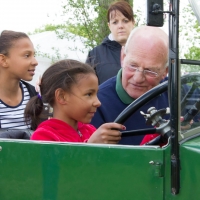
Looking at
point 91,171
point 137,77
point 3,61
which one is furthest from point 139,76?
point 3,61

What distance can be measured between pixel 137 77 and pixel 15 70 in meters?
1.08

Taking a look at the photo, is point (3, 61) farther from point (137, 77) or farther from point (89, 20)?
point (89, 20)

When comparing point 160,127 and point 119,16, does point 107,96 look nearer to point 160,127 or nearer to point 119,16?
point 160,127

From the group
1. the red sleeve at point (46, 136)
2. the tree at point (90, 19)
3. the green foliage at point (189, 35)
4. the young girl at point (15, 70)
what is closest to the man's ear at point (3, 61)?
the young girl at point (15, 70)

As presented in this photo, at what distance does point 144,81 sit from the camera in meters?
2.73

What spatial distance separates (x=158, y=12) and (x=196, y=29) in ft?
1.12

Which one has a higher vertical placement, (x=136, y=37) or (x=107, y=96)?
(x=136, y=37)

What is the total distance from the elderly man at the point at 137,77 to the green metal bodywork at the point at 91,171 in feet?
2.41

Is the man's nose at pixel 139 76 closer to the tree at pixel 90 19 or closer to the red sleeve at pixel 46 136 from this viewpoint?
the red sleeve at pixel 46 136

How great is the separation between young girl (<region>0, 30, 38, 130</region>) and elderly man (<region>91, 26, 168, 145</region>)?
0.70 metres

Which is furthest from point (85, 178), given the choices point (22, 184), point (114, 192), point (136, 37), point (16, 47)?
point (16, 47)

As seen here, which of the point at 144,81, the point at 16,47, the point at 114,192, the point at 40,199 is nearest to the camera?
the point at 114,192

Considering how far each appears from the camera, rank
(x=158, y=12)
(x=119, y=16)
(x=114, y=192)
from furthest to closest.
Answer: (x=119, y=16), (x=114, y=192), (x=158, y=12)

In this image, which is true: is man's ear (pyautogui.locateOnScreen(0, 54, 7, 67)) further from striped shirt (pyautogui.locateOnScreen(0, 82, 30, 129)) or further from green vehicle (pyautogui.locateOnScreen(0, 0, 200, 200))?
green vehicle (pyautogui.locateOnScreen(0, 0, 200, 200))
